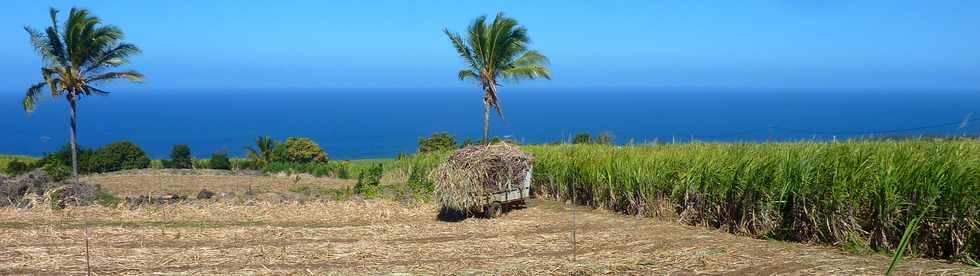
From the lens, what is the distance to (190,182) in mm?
19750

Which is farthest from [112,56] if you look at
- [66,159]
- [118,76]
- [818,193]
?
[818,193]

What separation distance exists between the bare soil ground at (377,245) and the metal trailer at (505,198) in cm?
19

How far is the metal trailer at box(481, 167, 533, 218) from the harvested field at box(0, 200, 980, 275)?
220 mm

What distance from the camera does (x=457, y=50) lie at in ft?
67.7

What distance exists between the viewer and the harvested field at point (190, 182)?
1797cm

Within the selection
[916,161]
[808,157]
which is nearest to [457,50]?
[808,157]

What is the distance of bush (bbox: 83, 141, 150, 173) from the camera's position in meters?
26.4

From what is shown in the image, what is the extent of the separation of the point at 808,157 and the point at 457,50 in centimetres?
1183

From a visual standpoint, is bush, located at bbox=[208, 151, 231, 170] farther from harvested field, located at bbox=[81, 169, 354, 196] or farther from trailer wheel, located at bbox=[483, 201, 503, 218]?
trailer wheel, located at bbox=[483, 201, 503, 218]

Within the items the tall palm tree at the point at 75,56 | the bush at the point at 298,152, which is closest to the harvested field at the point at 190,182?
the tall palm tree at the point at 75,56

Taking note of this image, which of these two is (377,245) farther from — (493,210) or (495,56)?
(495,56)

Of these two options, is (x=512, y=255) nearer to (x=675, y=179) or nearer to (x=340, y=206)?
(x=675, y=179)

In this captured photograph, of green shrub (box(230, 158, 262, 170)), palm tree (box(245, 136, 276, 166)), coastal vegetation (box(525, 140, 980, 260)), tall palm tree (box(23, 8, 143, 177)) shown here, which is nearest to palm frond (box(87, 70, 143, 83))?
tall palm tree (box(23, 8, 143, 177))

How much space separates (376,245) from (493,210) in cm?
309
